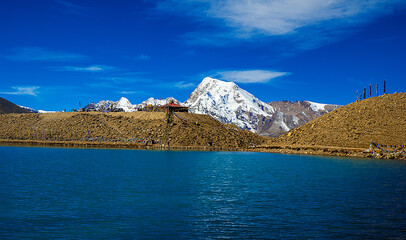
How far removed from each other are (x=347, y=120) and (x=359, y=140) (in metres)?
18.8

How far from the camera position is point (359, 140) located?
132m

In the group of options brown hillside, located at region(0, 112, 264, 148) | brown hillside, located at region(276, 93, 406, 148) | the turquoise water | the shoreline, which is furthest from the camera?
brown hillside, located at region(0, 112, 264, 148)

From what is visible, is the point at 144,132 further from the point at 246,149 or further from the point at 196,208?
→ the point at 196,208

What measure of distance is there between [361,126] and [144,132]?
97742mm

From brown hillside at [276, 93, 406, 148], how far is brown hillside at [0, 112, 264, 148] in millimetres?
30230

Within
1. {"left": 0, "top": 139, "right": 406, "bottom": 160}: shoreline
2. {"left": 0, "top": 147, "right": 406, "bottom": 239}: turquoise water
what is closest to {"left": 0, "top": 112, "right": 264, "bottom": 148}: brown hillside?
{"left": 0, "top": 139, "right": 406, "bottom": 160}: shoreline

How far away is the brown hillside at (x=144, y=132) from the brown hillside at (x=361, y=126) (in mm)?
30230

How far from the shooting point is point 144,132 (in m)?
176

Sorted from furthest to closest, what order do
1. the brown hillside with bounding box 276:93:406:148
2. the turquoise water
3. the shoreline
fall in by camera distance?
1. the brown hillside with bounding box 276:93:406:148
2. the shoreline
3. the turquoise water

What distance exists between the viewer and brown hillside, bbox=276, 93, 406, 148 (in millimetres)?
130375

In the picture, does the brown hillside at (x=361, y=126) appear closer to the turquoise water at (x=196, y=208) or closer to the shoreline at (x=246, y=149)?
the shoreline at (x=246, y=149)

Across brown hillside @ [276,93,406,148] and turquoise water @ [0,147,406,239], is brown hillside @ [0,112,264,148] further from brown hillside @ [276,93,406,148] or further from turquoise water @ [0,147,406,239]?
turquoise water @ [0,147,406,239]

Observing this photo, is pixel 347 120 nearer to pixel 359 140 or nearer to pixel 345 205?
pixel 359 140

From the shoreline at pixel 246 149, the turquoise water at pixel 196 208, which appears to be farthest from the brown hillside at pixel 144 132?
the turquoise water at pixel 196 208
